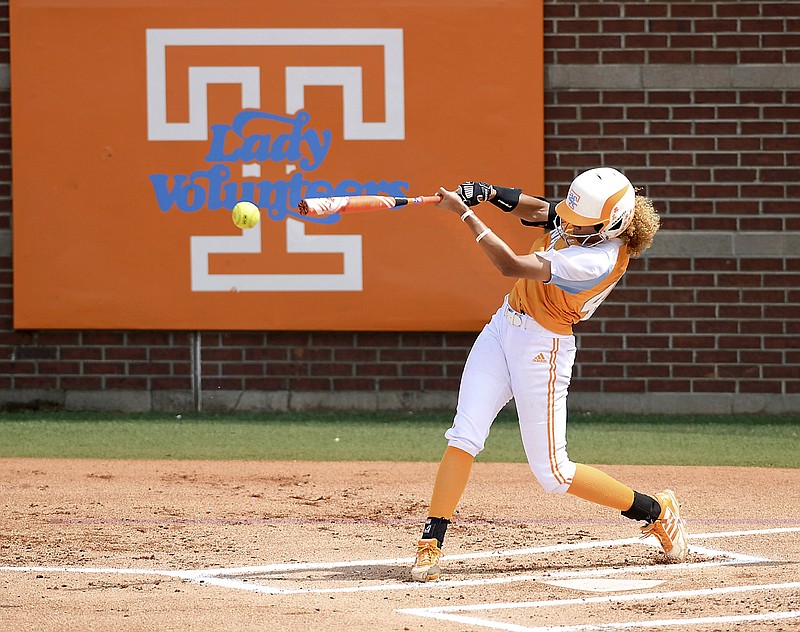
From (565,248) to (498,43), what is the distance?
643 centimetres

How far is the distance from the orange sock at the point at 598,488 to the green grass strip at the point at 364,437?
11.7 ft

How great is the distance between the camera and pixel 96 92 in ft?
40.0

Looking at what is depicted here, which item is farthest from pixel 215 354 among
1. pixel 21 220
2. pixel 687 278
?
pixel 687 278

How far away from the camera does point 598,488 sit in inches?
243

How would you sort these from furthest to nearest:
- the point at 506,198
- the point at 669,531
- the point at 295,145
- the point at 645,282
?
the point at 645,282
the point at 295,145
the point at 506,198
the point at 669,531

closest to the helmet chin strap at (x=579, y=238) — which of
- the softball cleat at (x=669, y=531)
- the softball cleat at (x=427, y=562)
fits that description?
Result: the softball cleat at (x=669, y=531)

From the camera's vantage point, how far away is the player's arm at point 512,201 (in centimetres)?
643

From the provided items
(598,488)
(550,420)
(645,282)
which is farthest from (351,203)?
(645,282)

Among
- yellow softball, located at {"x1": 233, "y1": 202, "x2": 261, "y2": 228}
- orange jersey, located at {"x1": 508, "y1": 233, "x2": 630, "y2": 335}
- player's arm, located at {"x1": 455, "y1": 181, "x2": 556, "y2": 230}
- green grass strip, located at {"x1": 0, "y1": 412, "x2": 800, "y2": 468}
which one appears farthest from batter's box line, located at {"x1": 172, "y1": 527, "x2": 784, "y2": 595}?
green grass strip, located at {"x1": 0, "y1": 412, "x2": 800, "y2": 468}

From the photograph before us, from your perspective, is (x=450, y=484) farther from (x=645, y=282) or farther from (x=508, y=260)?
(x=645, y=282)

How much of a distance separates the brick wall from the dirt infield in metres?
2.77

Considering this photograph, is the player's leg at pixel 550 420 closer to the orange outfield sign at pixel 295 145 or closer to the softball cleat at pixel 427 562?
the softball cleat at pixel 427 562

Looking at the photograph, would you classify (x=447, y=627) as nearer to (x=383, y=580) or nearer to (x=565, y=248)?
(x=383, y=580)

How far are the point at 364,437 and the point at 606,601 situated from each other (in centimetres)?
559
